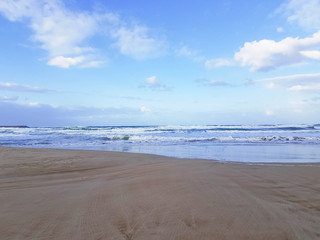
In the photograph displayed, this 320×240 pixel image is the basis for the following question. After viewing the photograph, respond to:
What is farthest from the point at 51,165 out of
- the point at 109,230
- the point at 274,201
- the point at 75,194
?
the point at 274,201

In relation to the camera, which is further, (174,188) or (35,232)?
(174,188)

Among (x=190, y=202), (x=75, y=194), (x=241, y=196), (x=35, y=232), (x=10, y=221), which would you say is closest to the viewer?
(x=35, y=232)

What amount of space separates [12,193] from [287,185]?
16.3 ft

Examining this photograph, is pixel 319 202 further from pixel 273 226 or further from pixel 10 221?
pixel 10 221

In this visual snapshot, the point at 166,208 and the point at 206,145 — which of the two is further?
the point at 206,145

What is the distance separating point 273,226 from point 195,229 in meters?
0.88

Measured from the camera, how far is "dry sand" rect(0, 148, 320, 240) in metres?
2.45

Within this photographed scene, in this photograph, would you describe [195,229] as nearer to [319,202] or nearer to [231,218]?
[231,218]

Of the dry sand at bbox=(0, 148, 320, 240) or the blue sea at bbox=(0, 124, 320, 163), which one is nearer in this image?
the dry sand at bbox=(0, 148, 320, 240)

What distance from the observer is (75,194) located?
3793 mm

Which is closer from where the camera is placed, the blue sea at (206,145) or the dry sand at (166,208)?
the dry sand at (166,208)

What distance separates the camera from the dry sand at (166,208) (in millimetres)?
2449

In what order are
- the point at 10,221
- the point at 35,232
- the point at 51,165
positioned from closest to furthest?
the point at 35,232 → the point at 10,221 → the point at 51,165

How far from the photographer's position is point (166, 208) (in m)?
3.05
